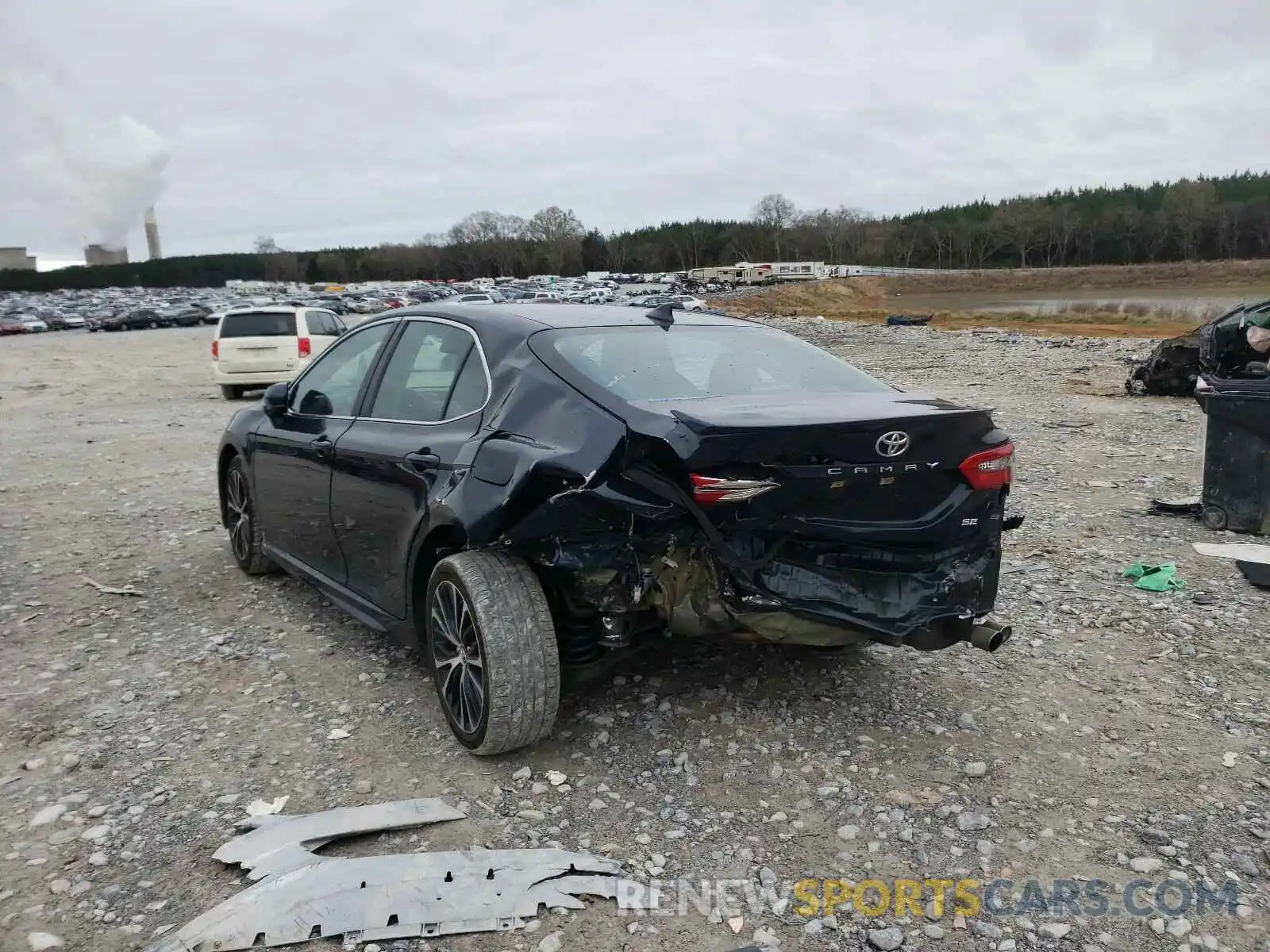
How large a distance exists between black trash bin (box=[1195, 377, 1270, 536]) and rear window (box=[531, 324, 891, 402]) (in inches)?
142

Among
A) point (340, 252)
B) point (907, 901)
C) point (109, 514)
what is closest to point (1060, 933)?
point (907, 901)

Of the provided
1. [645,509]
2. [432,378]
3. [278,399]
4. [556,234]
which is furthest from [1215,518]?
[556,234]

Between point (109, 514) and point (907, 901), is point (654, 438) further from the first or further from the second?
point (109, 514)

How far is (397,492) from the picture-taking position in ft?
13.1

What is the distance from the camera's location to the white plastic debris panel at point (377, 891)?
2.63 metres

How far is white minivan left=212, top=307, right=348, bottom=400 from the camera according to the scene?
54.7 feet

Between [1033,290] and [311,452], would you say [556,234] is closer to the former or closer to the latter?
[1033,290]

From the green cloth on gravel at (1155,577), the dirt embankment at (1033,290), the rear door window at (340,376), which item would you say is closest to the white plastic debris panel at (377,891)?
the rear door window at (340,376)

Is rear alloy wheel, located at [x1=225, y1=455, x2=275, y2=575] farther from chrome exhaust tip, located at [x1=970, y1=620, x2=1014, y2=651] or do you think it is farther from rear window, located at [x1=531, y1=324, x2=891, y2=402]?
chrome exhaust tip, located at [x1=970, y1=620, x2=1014, y2=651]

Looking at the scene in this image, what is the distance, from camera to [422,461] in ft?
12.6

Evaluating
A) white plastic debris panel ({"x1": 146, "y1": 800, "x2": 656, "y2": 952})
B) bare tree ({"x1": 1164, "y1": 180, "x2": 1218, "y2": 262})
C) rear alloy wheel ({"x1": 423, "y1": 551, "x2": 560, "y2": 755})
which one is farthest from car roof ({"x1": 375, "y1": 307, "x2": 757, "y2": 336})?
bare tree ({"x1": 1164, "y1": 180, "x2": 1218, "y2": 262})

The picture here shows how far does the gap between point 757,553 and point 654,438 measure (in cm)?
53

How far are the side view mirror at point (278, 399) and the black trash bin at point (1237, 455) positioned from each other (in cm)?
594

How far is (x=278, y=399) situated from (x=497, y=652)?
8.37ft
